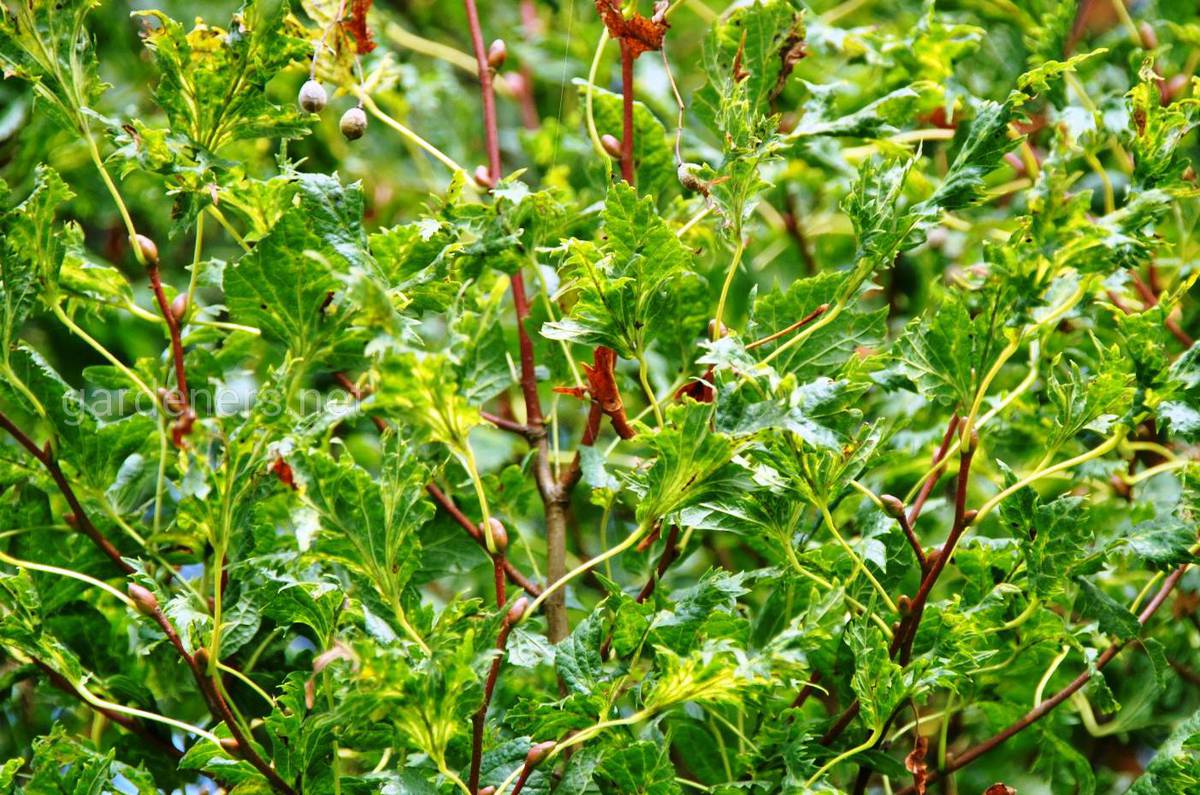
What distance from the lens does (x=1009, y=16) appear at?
1.57 meters

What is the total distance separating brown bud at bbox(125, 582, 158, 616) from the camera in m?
0.87

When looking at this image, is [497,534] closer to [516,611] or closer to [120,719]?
[516,611]

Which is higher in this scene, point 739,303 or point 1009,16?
point 1009,16

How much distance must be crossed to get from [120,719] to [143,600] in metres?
0.17

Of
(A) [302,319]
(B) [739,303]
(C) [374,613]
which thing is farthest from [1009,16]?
(C) [374,613]

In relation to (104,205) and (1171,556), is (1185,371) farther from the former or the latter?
(104,205)

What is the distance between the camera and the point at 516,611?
2.84 feet

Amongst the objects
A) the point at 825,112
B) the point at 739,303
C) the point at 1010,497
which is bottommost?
the point at 739,303

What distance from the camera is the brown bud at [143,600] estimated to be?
2.87 feet

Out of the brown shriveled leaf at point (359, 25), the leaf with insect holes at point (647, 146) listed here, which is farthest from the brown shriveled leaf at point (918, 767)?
the brown shriveled leaf at point (359, 25)

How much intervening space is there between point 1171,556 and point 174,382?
2.55 ft

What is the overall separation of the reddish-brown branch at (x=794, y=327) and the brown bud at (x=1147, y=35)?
33.6 inches

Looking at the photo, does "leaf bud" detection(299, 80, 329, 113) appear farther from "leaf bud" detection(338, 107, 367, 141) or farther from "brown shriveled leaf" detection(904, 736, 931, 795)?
"brown shriveled leaf" detection(904, 736, 931, 795)

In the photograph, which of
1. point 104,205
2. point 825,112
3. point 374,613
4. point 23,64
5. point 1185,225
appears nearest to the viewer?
point 374,613
